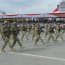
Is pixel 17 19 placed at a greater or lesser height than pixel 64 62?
lesser

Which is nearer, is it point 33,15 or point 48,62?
point 48,62

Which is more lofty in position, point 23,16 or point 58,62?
point 58,62

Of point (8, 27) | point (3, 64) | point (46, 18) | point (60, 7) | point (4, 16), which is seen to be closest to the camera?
point (3, 64)

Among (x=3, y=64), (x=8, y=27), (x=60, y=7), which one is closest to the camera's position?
(x=3, y=64)

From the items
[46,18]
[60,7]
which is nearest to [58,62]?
[46,18]

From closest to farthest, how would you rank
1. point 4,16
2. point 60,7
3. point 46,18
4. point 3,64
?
point 3,64
point 46,18
point 4,16
point 60,7

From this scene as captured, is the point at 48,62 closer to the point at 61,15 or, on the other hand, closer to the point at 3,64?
the point at 3,64

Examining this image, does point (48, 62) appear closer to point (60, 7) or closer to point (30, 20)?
point (30, 20)

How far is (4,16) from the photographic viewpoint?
251ft

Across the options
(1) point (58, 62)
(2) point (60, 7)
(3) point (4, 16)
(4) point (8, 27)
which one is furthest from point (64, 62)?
(2) point (60, 7)

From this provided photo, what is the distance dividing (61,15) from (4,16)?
46.0 feet

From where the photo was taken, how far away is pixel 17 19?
77.0 meters

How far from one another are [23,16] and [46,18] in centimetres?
537

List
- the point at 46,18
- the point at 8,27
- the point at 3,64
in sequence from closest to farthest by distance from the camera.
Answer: the point at 3,64 → the point at 8,27 → the point at 46,18
